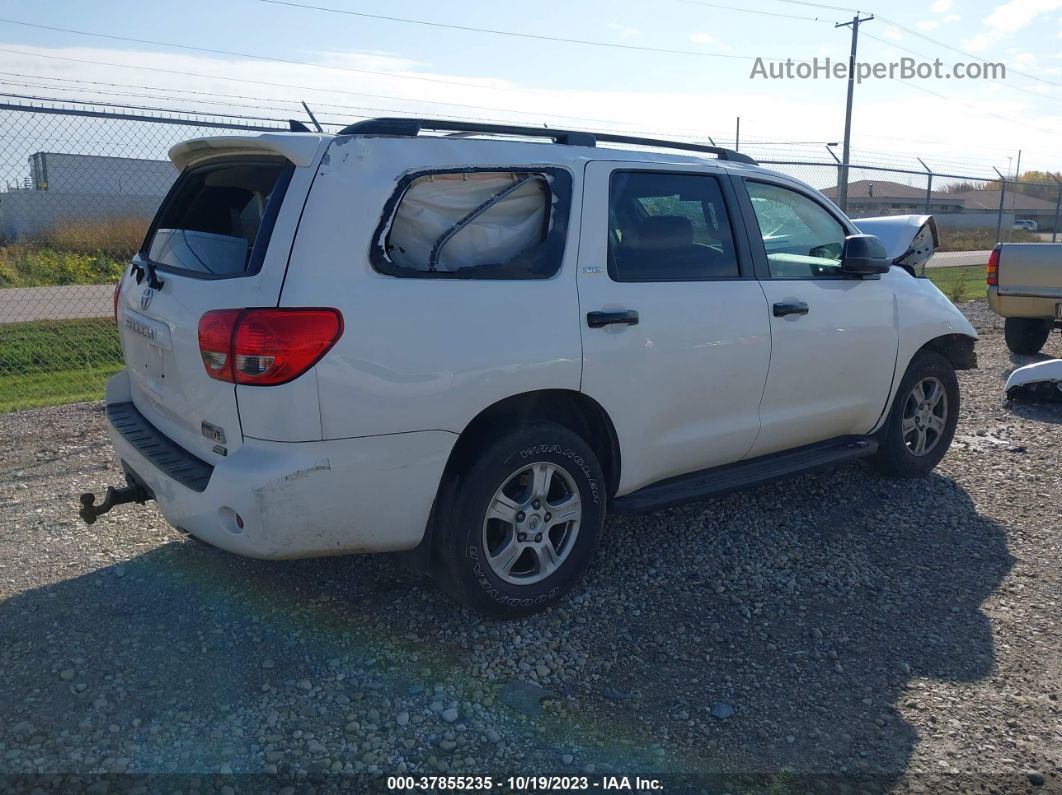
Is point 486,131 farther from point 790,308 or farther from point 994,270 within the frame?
point 994,270

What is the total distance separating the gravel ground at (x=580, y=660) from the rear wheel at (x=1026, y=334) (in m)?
5.74

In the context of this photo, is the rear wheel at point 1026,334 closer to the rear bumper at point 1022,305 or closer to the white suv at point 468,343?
the rear bumper at point 1022,305

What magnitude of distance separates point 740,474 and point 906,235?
341 centimetres

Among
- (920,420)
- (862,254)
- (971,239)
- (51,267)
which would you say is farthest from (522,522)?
(971,239)

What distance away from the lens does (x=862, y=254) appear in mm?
4816

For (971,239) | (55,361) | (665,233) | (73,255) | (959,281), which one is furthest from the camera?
(971,239)

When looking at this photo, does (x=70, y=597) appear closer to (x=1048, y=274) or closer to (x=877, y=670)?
(x=877, y=670)

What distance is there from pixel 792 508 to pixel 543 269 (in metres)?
2.35

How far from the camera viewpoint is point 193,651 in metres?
3.55

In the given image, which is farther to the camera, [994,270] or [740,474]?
[994,270]

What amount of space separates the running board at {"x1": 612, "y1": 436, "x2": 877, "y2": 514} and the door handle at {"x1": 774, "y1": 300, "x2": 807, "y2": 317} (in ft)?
2.53

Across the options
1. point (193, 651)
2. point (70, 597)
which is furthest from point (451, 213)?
point (70, 597)

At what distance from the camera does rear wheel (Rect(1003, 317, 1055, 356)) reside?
1013cm

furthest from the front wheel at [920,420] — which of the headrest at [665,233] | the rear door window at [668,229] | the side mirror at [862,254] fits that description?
the headrest at [665,233]
